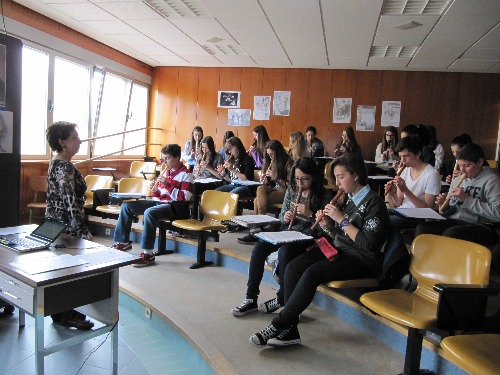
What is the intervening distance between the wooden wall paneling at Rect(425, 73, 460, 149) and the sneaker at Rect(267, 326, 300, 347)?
6614mm

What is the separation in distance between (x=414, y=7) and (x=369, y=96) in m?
3.49

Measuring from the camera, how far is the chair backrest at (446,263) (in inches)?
76.5

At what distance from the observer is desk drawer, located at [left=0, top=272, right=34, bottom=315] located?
1862 mm

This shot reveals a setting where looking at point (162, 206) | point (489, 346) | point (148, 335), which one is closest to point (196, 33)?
point (162, 206)

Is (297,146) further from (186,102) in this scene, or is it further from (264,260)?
(186,102)

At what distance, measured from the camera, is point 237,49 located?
22.2ft

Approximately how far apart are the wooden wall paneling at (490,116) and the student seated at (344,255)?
6.29 meters

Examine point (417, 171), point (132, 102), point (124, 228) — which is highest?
point (132, 102)

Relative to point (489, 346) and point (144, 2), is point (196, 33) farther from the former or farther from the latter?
point (489, 346)

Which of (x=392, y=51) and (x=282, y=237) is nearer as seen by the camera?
(x=282, y=237)

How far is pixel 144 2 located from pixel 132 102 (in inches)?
156

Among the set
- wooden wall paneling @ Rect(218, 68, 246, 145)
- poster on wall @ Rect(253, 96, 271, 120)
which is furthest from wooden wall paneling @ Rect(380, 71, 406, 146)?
wooden wall paneling @ Rect(218, 68, 246, 145)

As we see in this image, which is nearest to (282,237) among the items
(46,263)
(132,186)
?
(46,263)

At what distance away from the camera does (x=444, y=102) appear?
7.64 metres
